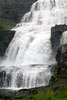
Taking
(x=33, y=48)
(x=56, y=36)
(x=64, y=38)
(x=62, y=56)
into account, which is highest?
(x=62, y=56)

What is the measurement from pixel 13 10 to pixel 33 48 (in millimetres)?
28858

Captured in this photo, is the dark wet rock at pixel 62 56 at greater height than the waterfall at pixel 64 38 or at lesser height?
greater

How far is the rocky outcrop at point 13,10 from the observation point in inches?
2936

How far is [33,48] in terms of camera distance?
49.8 metres

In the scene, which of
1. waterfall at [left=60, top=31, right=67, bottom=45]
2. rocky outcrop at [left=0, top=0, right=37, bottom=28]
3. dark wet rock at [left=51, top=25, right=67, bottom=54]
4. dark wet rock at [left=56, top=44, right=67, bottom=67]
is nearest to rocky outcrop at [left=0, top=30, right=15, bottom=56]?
dark wet rock at [left=51, top=25, right=67, bottom=54]

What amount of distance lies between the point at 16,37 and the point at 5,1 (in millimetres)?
24287

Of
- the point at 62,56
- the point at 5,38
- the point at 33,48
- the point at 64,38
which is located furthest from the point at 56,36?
the point at 5,38

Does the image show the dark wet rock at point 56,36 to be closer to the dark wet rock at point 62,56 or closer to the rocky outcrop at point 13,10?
the dark wet rock at point 62,56

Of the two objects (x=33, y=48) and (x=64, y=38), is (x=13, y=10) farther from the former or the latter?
(x=64, y=38)

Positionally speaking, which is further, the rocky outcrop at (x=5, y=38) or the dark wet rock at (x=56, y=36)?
the rocky outcrop at (x=5, y=38)

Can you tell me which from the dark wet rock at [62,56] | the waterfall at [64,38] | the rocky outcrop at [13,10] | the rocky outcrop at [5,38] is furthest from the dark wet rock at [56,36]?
the rocky outcrop at [13,10]

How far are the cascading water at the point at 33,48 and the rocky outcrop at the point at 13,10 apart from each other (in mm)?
2290

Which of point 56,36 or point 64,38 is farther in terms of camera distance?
point 56,36

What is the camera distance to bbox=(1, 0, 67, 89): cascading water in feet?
122
